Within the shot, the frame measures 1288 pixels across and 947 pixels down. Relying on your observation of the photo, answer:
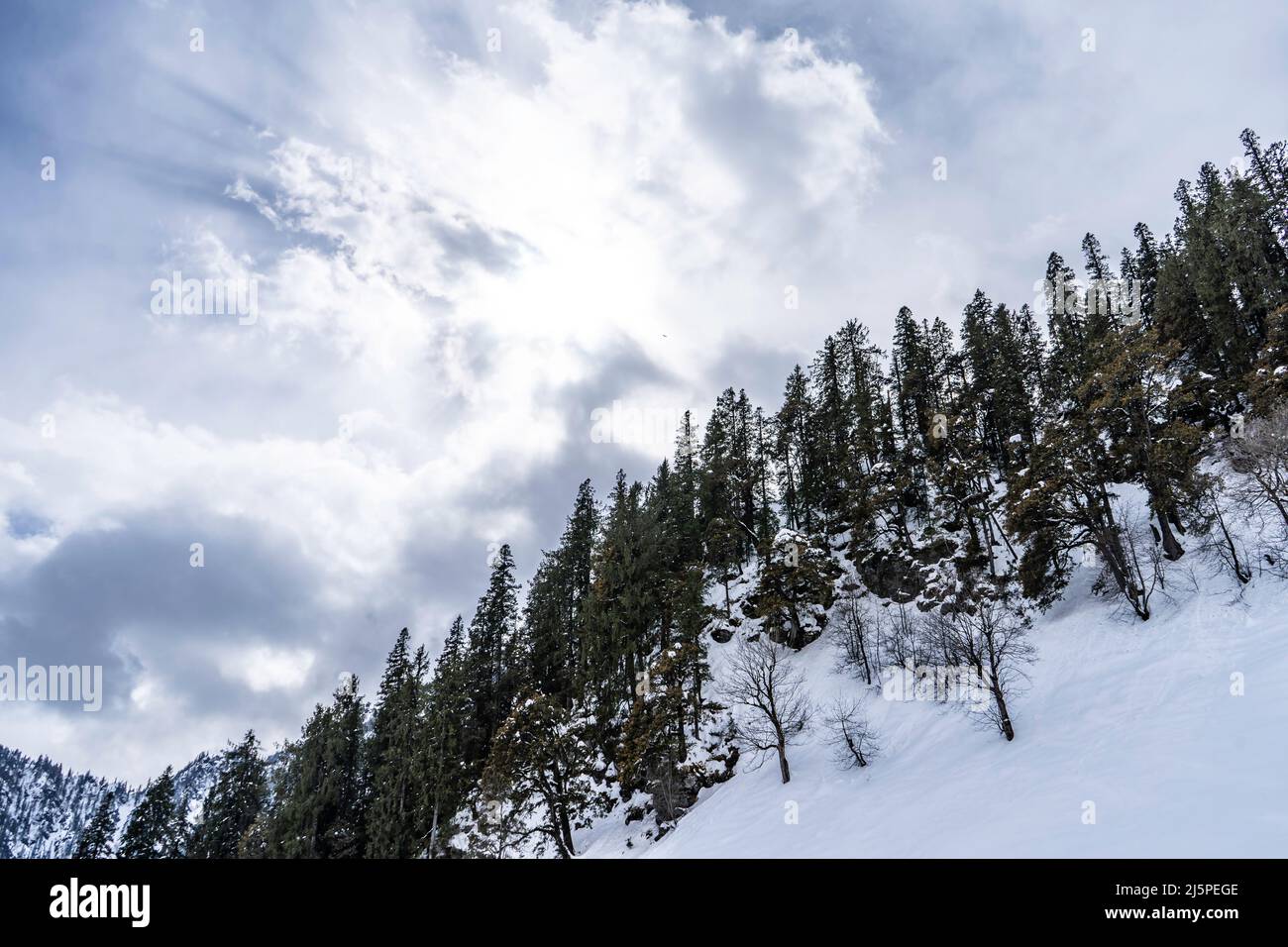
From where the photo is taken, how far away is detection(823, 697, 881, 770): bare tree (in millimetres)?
26953

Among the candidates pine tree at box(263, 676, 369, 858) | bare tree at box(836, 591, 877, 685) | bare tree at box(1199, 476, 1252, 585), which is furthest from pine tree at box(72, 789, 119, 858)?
bare tree at box(1199, 476, 1252, 585)

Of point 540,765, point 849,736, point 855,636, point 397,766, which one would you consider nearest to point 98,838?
point 397,766

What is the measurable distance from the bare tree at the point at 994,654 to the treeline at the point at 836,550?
0.27 meters

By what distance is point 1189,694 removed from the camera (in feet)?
61.3

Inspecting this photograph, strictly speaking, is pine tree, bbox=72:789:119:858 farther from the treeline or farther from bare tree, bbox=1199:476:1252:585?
bare tree, bbox=1199:476:1252:585

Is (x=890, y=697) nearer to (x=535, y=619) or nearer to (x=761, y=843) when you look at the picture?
(x=761, y=843)

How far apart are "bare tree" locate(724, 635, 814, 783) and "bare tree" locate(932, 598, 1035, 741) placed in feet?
28.3

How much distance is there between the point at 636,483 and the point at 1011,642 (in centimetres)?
3978

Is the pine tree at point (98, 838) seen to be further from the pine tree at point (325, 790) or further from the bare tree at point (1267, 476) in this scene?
the bare tree at point (1267, 476)

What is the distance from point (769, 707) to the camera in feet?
104

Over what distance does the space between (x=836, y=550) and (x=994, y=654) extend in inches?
960

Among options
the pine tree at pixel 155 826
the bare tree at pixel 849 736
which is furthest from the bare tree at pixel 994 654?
the pine tree at pixel 155 826
